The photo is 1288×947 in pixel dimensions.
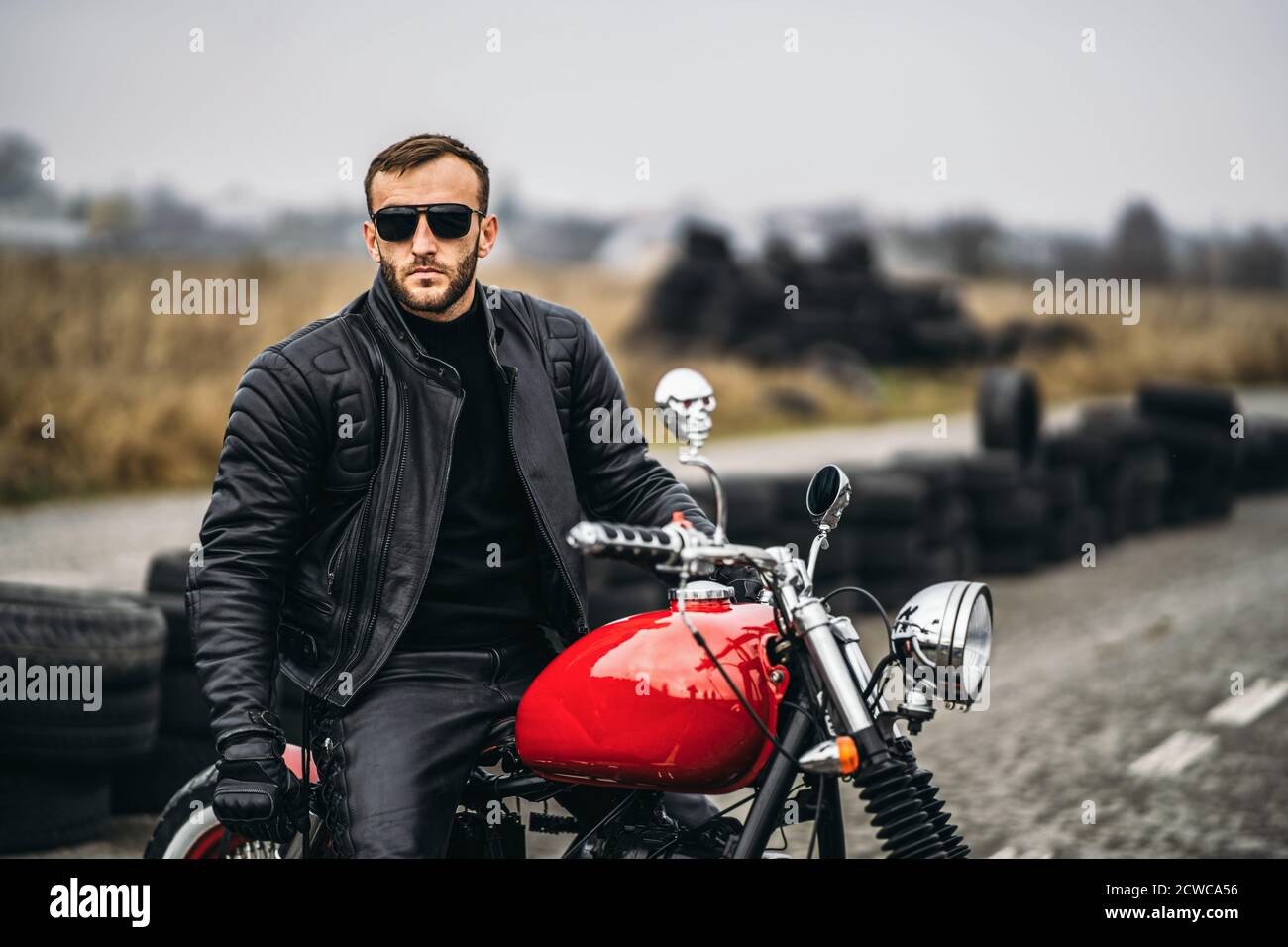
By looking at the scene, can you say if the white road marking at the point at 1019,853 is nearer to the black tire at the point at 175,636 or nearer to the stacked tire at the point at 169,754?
the stacked tire at the point at 169,754

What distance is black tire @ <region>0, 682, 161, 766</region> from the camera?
4641mm

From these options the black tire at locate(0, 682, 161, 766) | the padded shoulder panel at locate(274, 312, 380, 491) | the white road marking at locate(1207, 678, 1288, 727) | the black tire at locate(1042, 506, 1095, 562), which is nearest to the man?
the padded shoulder panel at locate(274, 312, 380, 491)

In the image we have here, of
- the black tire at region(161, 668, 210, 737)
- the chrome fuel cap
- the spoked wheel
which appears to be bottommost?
the black tire at region(161, 668, 210, 737)

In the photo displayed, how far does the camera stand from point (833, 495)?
256 centimetres

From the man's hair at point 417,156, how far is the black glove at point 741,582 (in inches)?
33.5

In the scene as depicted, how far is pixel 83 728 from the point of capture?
4.76 meters

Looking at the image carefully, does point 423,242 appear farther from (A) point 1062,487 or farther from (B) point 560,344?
(A) point 1062,487

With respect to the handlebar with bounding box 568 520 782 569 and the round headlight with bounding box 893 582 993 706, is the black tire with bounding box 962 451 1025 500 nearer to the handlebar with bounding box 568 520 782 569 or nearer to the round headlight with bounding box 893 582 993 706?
the round headlight with bounding box 893 582 993 706

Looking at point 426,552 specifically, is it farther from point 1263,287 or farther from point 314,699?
point 1263,287

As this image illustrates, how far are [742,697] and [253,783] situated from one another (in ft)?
2.94

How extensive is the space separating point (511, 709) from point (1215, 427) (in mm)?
12878

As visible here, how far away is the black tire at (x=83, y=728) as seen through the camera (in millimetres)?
4641

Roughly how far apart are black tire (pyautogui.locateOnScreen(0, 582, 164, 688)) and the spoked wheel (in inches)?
64.1

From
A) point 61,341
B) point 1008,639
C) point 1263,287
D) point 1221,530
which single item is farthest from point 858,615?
point 1263,287
